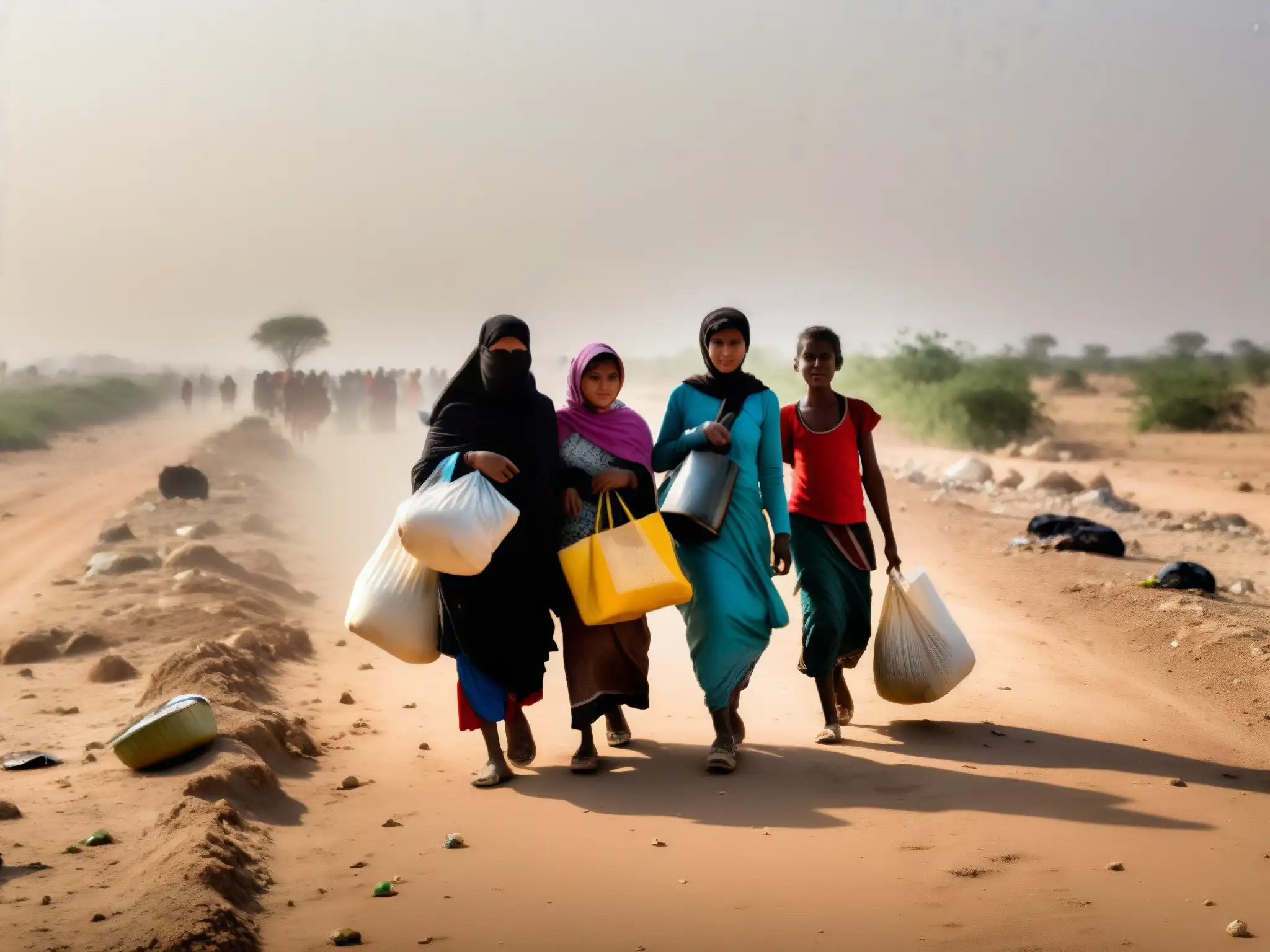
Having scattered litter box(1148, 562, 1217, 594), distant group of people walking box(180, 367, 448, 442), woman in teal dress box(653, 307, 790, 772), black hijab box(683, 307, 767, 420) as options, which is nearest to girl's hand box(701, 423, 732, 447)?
woman in teal dress box(653, 307, 790, 772)

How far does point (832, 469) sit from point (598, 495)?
1.19 meters

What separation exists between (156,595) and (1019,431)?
23811 mm

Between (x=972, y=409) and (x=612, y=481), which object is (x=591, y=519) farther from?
(x=972, y=409)

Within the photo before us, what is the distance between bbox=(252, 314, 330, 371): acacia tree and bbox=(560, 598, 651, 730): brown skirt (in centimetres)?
6196

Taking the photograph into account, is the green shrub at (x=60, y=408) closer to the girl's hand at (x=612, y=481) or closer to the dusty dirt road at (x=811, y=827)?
the dusty dirt road at (x=811, y=827)

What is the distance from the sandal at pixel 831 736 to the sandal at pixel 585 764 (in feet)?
3.67

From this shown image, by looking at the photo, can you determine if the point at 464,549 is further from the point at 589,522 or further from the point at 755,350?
the point at 755,350

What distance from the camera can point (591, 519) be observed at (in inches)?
225

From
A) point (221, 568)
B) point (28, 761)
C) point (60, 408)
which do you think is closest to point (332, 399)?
point (60, 408)

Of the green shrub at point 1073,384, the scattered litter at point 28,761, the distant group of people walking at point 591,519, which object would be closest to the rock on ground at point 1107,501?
the distant group of people walking at point 591,519

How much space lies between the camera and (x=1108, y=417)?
3722 cm

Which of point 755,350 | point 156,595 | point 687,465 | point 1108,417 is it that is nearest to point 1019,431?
Answer: point 1108,417

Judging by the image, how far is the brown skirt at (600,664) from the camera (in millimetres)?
5660

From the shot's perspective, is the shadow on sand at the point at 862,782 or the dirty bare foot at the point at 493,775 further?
the dirty bare foot at the point at 493,775
